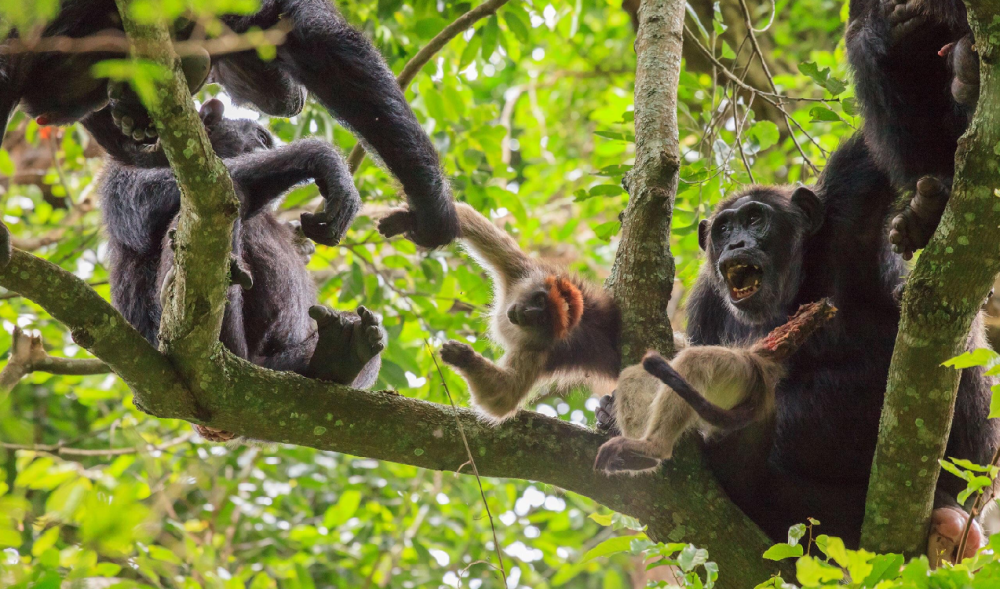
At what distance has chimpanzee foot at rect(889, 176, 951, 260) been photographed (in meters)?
2.94

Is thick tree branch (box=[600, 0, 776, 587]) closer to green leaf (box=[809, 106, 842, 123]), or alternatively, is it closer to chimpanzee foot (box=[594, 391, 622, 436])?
chimpanzee foot (box=[594, 391, 622, 436])

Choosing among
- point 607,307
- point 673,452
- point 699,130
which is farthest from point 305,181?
point 699,130

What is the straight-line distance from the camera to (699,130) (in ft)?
18.7

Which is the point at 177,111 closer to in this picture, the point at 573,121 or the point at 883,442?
the point at 883,442

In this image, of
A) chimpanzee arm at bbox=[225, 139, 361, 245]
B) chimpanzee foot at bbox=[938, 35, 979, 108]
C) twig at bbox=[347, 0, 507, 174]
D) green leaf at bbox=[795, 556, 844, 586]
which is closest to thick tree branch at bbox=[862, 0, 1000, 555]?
chimpanzee foot at bbox=[938, 35, 979, 108]

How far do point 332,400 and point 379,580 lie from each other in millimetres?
3892

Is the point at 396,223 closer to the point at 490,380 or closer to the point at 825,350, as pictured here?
the point at 490,380

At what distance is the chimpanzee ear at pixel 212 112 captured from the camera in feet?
13.3

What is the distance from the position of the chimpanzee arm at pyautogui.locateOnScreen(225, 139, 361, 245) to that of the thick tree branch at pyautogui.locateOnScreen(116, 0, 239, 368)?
542mm

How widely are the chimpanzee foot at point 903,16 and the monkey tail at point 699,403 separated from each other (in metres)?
1.48

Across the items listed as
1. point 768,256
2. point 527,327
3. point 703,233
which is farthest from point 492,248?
point 768,256

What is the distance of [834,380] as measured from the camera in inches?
143

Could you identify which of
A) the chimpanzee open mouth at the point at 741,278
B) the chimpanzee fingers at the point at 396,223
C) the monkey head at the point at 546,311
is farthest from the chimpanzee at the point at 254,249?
the chimpanzee open mouth at the point at 741,278

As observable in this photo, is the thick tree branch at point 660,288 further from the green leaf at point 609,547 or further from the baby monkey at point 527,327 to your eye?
the green leaf at point 609,547
